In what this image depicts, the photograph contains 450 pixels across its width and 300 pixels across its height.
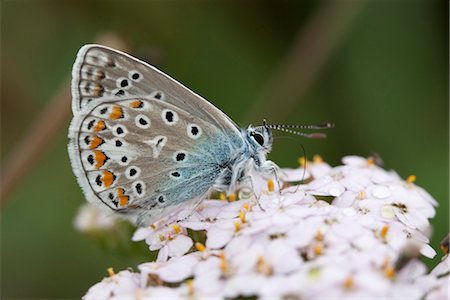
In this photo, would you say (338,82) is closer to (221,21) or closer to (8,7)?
(221,21)

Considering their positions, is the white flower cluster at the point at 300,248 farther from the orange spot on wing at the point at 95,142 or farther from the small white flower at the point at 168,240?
the orange spot on wing at the point at 95,142

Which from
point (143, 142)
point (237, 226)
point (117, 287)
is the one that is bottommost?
point (117, 287)

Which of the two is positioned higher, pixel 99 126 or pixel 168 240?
pixel 99 126

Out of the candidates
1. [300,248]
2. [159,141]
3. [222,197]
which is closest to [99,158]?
[159,141]

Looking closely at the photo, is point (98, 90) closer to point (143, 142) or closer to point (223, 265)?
point (143, 142)

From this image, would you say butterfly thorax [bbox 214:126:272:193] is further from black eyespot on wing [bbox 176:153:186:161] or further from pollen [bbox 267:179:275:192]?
black eyespot on wing [bbox 176:153:186:161]

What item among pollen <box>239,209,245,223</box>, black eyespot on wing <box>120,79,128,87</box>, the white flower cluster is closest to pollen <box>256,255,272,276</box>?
the white flower cluster

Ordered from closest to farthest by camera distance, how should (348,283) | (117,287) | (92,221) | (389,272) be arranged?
1. (348,283)
2. (389,272)
3. (117,287)
4. (92,221)

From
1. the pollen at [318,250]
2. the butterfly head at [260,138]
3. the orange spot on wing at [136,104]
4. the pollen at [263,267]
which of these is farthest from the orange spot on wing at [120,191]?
the pollen at [318,250]
